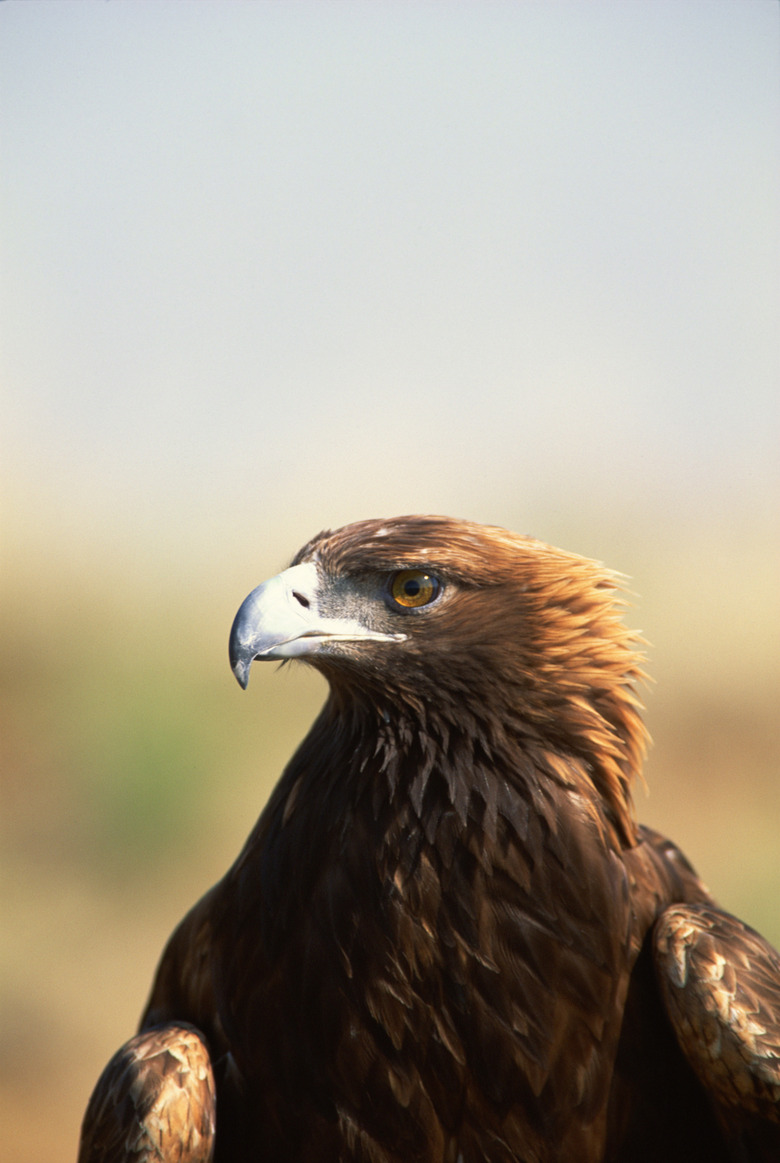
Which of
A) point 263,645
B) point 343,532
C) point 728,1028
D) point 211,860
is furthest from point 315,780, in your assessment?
point 211,860

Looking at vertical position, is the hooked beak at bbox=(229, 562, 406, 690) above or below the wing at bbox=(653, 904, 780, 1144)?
above

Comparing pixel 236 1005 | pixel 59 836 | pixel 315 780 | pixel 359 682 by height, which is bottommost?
pixel 59 836

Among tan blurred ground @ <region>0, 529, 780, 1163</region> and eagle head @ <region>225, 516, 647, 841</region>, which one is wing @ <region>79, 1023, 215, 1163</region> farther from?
tan blurred ground @ <region>0, 529, 780, 1163</region>

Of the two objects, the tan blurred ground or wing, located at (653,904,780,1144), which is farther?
the tan blurred ground

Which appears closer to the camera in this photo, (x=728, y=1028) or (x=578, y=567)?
(x=728, y=1028)

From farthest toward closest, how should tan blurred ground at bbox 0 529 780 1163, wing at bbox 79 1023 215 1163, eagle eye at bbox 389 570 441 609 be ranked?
tan blurred ground at bbox 0 529 780 1163 → eagle eye at bbox 389 570 441 609 → wing at bbox 79 1023 215 1163

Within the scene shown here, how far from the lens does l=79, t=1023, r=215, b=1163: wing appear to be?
253 centimetres

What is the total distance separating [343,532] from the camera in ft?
8.96

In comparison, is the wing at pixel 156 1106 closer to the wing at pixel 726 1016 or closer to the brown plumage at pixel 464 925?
the brown plumage at pixel 464 925

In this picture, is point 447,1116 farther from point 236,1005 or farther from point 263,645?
point 263,645

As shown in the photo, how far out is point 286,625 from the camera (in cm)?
252

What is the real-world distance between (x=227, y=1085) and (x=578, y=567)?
1560 mm

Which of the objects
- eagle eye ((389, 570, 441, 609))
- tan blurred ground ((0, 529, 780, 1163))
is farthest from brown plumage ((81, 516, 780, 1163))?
tan blurred ground ((0, 529, 780, 1163))

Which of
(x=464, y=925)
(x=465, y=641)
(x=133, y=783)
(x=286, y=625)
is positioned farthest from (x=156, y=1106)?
(x=133, y=783)
